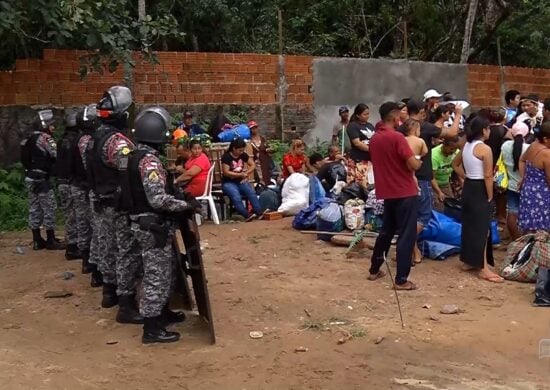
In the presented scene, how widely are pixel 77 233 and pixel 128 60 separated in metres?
3.25

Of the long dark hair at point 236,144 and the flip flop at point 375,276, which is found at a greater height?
the long dark hair at point 236,144

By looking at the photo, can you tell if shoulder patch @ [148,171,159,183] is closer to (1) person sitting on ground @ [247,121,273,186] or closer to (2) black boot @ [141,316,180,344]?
(2) black boot @ [141,316,180,344]

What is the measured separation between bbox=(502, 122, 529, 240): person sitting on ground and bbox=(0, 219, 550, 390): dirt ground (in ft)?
1.26

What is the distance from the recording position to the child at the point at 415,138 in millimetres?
7035

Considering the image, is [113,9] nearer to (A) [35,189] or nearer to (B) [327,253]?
(A) [35,189]

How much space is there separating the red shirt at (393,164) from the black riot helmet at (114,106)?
7.40ft

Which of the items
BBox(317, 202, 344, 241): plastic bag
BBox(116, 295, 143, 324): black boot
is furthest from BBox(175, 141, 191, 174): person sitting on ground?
BBox(116, 295, 143, 324): black boot

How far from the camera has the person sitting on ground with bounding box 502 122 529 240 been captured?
26.1 feet

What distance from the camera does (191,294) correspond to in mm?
6453

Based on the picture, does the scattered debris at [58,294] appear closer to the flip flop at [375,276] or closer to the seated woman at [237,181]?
the flip flop at [375,276]

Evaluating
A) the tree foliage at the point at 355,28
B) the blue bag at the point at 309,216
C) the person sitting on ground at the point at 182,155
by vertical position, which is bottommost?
the blue bag at the point at 309,216

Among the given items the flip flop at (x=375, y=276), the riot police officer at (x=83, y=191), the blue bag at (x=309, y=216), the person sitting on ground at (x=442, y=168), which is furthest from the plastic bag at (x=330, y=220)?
the riot police officer at (x=83, y=191)

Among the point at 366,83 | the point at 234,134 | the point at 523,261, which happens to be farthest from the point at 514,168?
the point at 366,83

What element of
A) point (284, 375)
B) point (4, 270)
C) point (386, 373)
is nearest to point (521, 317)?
point (386, 373)
